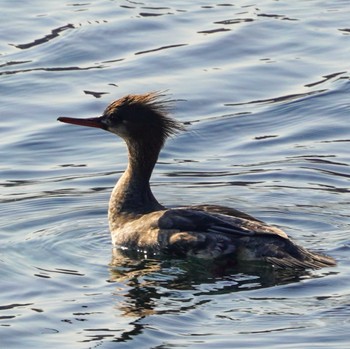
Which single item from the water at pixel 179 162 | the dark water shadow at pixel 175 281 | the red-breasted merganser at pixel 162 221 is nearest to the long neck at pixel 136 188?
the red-breasted merganser at pixel 162 221

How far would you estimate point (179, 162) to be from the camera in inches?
541

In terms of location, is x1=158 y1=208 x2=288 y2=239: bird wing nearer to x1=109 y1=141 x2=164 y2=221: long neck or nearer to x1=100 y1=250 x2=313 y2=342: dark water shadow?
x1=100 y1=250 x2=313 y2=342: dark water shadow

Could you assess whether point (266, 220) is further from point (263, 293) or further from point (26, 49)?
point (26, 49)

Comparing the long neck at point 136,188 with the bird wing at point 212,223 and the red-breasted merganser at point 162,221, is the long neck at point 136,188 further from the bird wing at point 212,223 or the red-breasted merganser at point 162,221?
the bird wing at point 212,223

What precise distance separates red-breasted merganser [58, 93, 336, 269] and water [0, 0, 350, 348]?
0.15 metres

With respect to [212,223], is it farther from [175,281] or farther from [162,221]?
[175,281]

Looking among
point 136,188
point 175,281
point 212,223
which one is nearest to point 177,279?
point 175,281

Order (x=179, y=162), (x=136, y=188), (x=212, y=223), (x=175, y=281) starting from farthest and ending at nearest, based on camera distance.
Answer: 1. (x=179, y=162)
2. (x=136, y=188)
3. (x=212, y=223)
4. (x=175, y=281)

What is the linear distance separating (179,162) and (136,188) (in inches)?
75.5

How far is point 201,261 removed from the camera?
10.9 meters

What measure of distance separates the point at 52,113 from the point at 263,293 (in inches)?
221

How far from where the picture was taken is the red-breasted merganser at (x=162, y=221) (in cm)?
1070

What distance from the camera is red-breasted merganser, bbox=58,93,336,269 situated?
1070 cm

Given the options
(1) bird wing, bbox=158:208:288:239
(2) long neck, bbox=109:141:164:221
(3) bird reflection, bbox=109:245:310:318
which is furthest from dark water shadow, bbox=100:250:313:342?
(2) long neck, bbox=109:141:164:221
